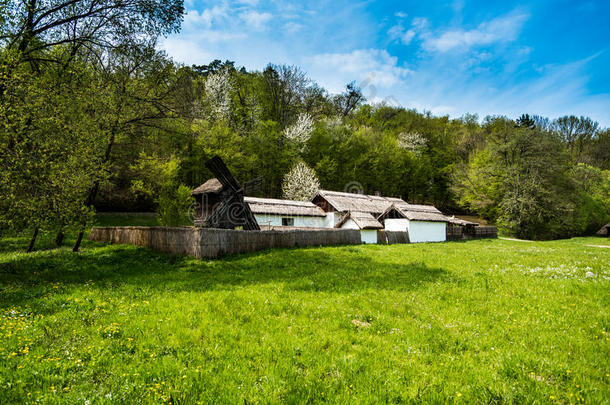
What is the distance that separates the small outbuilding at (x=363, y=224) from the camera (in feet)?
101

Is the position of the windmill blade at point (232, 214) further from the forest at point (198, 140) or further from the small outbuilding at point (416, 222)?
the small outbuilding at point (416, 222)

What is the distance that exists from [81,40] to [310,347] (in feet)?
54.2

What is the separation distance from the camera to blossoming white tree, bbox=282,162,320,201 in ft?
147

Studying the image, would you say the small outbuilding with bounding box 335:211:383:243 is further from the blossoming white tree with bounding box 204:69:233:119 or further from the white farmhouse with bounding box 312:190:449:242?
the blossoming white tree with bounding box 204:69:233:119

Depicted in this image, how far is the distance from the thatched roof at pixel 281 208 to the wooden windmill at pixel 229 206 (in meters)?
10.8

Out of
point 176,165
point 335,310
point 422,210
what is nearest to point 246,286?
point 335,310

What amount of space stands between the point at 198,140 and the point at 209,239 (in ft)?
90.3

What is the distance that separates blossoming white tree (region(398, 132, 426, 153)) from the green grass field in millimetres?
58503

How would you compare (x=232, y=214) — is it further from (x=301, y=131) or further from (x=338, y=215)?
(x=301, y=131)

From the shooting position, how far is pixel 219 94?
150ft

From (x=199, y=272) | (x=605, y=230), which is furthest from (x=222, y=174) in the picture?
(x=605, y=230)

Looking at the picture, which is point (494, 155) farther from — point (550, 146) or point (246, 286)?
point (246, 286)

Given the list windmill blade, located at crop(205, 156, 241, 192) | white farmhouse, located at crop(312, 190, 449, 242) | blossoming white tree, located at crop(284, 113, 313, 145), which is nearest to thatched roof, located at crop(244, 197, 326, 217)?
white farmhouse, located at crop(312, 190, 449, 242)

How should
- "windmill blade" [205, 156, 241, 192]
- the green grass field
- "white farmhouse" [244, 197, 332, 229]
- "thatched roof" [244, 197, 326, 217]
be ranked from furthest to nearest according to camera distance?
"thatched roof" [244, 197, 326, 217], "white farmhouse" [244, 197, 332, 229], "windmill blade" [205, 156, 241, 192], the green grass field
